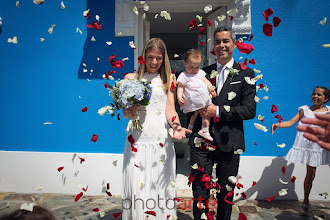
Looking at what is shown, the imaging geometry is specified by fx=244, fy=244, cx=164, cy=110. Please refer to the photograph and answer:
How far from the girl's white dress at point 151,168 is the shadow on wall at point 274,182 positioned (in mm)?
2239

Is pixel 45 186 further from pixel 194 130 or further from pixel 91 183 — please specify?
pixel 194 130

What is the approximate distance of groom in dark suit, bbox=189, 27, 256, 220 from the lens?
2701mm

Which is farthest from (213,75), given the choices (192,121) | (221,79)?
A: (192,121)

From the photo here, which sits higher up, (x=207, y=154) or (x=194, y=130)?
(x=194, y=130)

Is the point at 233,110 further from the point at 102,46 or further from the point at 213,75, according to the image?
the point at 102,46

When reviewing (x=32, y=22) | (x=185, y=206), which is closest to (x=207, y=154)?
(x=185, y=206)

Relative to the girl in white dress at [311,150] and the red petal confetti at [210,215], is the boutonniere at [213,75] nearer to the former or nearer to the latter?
the red petal confetti at [210,215]

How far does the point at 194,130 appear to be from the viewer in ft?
9.64

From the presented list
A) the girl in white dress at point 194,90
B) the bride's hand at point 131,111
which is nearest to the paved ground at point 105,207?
the girl in white dress at point 194,90

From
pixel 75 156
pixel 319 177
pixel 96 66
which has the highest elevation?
pixel 96 66

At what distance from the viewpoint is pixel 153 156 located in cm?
287

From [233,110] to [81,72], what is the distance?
314 cm

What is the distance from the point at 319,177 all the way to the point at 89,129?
4.31 m

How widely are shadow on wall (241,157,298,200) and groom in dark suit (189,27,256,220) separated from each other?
183cm
